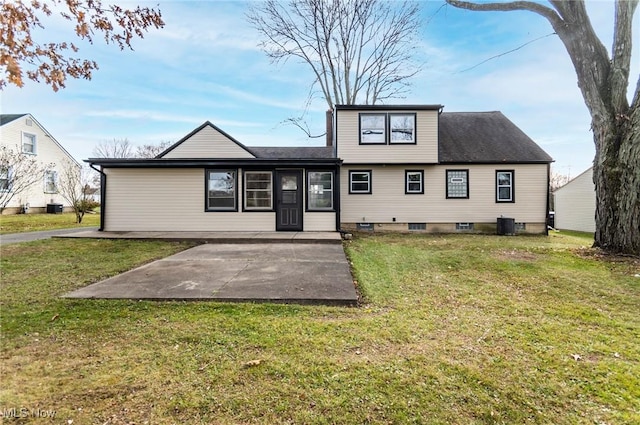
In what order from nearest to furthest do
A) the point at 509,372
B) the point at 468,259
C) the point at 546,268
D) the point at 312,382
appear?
the point at 312,382 < the point at 509,372 < the point at 546,268 < the point at 468,259

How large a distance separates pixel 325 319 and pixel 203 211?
9029 mm

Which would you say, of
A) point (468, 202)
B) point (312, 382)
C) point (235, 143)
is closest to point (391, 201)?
point (468, 202)

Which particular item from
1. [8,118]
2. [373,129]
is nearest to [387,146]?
[373,129]

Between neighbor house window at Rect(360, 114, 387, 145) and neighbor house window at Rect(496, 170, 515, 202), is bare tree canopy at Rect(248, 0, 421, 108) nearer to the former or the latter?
neighbor house window at Rect(360, 114, 387, 145)

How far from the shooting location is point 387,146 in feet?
43.4

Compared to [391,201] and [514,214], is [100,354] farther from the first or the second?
[514,214]

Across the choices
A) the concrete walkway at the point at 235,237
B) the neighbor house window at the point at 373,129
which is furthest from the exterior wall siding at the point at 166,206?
the neighbor house window at the point at 373,129

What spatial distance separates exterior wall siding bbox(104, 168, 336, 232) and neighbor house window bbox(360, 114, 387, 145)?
536 cm

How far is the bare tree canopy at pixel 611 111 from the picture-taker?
26.2 feet

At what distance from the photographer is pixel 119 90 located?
14.8 metres

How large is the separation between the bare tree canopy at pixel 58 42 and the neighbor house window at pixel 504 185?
1391 cm

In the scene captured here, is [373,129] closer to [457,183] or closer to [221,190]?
[457,183]

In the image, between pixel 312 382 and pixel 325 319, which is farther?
pixel 325 319

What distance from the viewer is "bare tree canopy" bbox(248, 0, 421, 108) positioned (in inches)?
754
